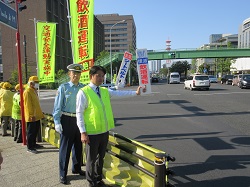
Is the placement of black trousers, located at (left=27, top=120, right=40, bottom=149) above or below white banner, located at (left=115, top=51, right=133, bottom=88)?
below

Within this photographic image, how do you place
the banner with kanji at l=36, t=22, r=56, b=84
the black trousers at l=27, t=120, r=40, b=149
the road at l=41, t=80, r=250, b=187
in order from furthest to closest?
the banner with kanji at l=36, t=22, r=56, b=84
the black trousers at l=27, t=120, r=40, b=149
the road at l=41, t=80, r=250, b=187

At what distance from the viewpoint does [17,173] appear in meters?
4.45

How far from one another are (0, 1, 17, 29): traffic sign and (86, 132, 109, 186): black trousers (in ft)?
11.1

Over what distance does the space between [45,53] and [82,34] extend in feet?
12.7

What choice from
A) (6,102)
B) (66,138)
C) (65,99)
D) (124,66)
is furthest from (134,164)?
(124,66)

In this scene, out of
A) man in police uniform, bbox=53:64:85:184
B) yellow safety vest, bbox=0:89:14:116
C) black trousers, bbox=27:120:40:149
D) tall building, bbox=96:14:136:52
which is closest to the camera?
man in police uniform, bbox=53:64:85:184

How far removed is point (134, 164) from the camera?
3.67 meters

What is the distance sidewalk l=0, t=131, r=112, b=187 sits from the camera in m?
4.05

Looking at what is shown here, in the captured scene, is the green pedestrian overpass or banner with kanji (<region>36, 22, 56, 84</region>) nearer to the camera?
banner with kanji (<region>36, 22, 56, 84</region>)

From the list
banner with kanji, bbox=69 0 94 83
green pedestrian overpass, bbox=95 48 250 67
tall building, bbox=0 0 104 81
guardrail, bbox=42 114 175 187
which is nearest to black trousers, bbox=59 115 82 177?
guardrail, bbox=42 114 175 187

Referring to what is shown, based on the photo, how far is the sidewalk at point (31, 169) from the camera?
13.3ft

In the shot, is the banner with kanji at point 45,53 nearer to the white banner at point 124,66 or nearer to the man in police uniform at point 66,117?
the white banner at point 124,66

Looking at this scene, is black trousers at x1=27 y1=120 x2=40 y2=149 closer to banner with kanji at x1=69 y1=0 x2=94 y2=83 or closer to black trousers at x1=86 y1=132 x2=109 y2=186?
banner with kanji at x1=69 y1=0 x2=94 y2=83

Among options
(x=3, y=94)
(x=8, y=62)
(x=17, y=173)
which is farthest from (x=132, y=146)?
(x=8, y=62)
